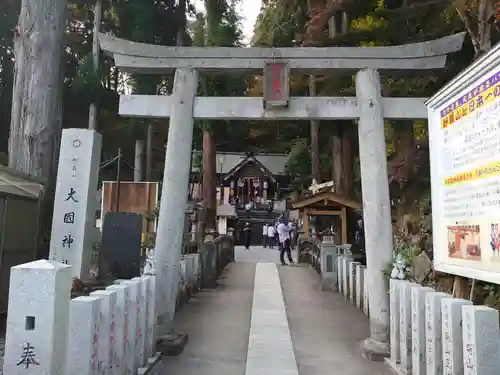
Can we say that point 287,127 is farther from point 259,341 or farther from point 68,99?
point 259,341

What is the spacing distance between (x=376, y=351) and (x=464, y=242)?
2.33 metres

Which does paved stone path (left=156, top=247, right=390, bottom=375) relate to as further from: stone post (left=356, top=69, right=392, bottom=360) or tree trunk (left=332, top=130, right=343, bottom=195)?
tree trunk (left=332, top=130, right=343, bottom=195)

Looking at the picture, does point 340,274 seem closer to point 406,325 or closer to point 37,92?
point 406,325

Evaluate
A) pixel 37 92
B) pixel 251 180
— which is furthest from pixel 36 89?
pixel 251 180

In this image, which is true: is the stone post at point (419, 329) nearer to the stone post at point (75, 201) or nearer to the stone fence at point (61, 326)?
the stone fence at point (61, 326)

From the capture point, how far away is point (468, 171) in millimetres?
4523

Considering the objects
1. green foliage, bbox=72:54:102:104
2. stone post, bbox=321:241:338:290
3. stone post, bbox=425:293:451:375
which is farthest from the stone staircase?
stone post, bbox=425:293:451:375

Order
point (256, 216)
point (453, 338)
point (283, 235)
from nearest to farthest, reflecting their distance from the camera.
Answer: point (453, 338) → point (283, 235) → point (256, 216)

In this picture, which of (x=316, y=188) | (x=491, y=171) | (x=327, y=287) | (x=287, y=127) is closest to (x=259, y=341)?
(x=491, y=171)

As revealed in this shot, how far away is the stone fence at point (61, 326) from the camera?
3.09 meters

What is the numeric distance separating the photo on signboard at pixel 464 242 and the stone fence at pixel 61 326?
10.8 ft

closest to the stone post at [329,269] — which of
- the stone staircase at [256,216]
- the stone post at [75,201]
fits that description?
the stone post at [75,201]

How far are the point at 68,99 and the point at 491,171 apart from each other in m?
22.2

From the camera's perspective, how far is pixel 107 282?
27.2ft
